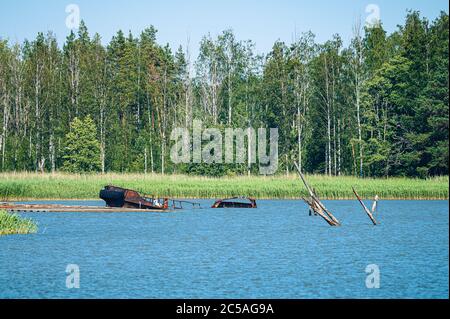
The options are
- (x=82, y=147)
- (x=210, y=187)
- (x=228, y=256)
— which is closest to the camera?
(x=228, y=256)

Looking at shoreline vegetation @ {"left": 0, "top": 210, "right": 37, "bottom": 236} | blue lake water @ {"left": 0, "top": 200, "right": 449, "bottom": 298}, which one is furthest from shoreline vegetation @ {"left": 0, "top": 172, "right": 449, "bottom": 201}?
shoreline vegetation @ {"left": 0, "top": 210, "right": 37, "bottom": 236}

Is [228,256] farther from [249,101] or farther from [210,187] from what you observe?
[249,101]

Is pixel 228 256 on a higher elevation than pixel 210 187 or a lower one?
lower

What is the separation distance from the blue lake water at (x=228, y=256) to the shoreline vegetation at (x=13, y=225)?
0.37 metres

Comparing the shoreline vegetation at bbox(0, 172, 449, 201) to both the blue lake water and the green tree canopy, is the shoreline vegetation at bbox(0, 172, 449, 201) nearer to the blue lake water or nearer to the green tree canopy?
the blue lake water

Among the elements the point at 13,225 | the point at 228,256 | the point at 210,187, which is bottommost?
the point at 228,256

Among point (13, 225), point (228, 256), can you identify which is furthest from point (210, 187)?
point (228, 256)

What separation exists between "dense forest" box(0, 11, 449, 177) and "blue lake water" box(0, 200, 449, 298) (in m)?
21.5

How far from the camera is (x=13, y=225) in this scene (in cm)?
4450

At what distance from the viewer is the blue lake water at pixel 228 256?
100ft

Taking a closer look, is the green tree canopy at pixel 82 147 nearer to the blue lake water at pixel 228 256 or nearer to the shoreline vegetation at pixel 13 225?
the blue lake water at pixel 228 256

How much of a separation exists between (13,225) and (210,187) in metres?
27.4

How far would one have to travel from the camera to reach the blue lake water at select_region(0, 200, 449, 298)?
30.6 m
